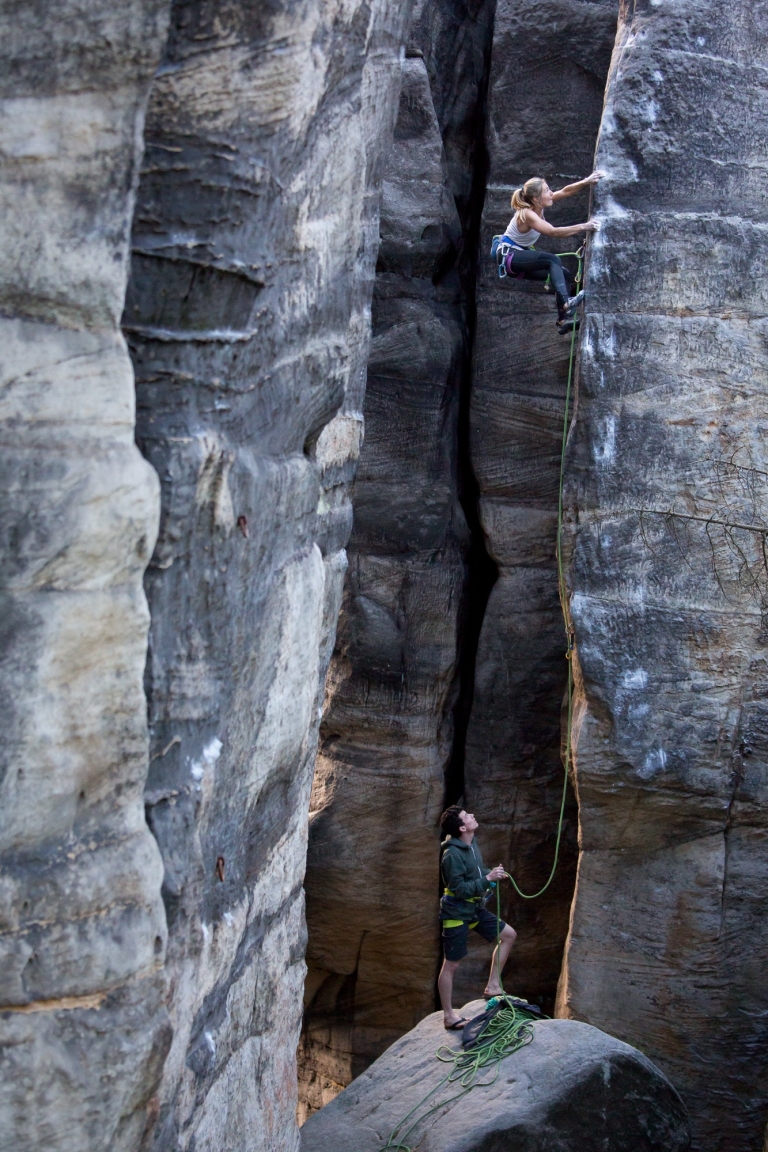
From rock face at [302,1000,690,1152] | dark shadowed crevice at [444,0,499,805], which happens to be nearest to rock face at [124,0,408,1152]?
rock face at [302,1000,690,1152]

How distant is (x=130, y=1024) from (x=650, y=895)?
4369mm

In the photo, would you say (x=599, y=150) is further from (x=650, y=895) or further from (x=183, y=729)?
(x=183, y=729)

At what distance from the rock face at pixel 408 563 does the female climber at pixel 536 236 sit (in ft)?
3.97

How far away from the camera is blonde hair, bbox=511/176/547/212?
642 cm

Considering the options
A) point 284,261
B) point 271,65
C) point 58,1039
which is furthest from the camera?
point 284,261

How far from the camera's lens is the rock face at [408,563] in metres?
7.81

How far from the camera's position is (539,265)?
6.66 metres

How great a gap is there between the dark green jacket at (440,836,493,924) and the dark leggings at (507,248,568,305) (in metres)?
2.94

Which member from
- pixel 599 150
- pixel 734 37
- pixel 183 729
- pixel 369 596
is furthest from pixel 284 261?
pixel 369 596

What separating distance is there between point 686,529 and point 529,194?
6.40ft

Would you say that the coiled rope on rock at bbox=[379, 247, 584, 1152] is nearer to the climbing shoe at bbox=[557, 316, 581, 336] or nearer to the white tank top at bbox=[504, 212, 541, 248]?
the climbing shoe at bbox=[557, 316, 581, 336]

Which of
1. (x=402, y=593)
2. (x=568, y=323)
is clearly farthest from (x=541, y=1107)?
(x=568, y=323)

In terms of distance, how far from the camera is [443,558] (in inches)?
314

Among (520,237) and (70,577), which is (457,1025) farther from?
(520,237)
